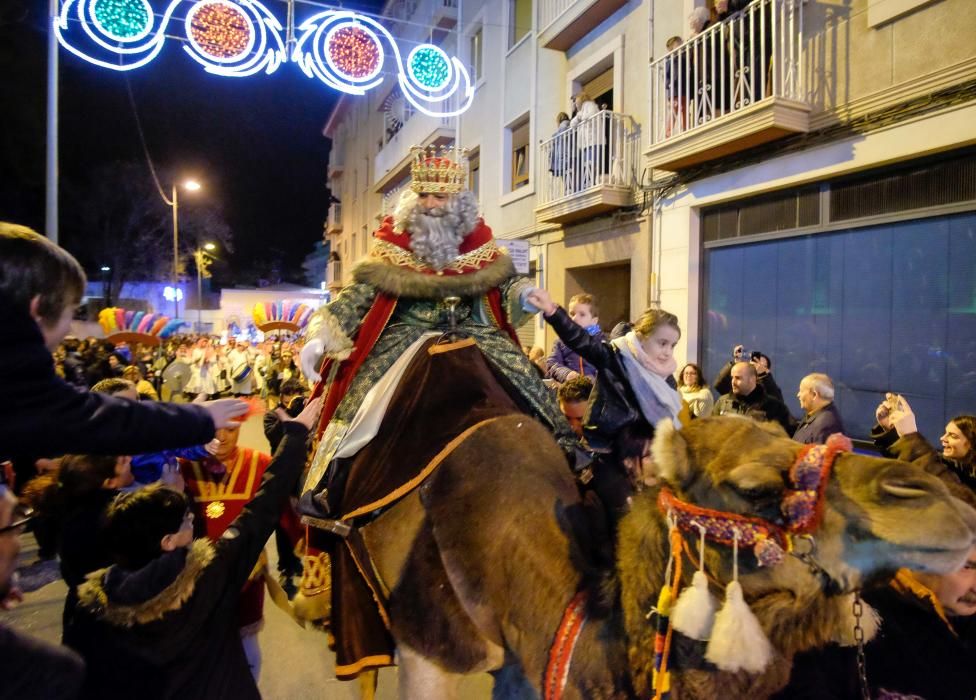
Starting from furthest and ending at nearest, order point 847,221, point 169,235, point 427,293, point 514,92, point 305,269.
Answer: point 305,269
point 169,235
point 514,92
point 847,221
point 427,293

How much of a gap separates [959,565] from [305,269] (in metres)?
59.3

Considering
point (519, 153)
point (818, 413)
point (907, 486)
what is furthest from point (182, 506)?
point (519, 153)

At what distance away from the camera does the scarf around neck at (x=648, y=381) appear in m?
3.13

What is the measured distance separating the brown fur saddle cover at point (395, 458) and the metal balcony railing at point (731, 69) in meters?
6.37

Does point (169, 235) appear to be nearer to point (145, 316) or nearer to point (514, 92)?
point (145, 316)

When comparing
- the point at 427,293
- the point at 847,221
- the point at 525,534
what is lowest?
the point at 525,534

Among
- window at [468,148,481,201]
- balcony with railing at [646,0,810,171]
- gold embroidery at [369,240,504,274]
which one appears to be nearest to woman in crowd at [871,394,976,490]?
gold embroidery at [369,240,504,274]

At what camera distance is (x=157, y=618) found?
6.67 ft

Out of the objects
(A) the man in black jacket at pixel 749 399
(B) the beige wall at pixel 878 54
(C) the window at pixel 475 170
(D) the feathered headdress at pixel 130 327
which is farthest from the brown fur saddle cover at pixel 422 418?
(C) the window at pixel 475 170

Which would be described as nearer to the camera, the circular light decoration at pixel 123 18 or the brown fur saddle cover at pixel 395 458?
the brown fur saddle cover at pixel 395 458

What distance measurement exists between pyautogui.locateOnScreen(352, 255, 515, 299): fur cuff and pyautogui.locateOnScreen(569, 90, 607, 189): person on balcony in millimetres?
8380

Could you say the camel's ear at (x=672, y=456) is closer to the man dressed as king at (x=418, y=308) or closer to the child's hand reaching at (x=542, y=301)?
the man dressed as king at (x=418, y=308)

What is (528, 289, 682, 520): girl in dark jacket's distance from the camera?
3.15m

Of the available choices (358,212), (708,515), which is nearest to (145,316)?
(708,515)
